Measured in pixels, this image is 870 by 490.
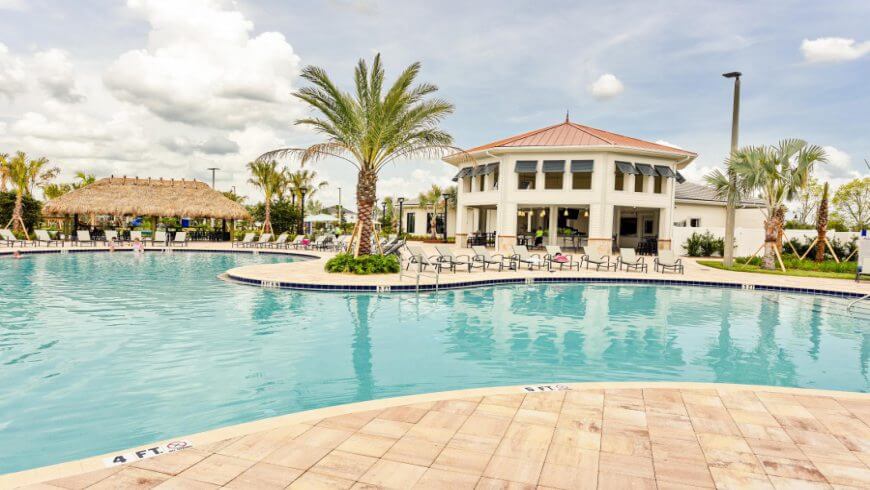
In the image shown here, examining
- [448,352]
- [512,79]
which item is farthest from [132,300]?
[512,79]

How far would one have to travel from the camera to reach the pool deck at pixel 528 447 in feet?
9.52

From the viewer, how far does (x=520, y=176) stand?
28359 millimetres

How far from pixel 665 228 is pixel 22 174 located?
40395mm

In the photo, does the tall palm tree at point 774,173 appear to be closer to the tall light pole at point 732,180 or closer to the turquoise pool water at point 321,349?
the tall light pole at point 732,180

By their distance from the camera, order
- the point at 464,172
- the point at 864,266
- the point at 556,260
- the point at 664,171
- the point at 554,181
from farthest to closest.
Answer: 1. the point at 464,172
2. the point at 554,181
3. the point at 664,171
4. the point at 556,260
5. the point at 864,266

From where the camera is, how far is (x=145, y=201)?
30625 mm

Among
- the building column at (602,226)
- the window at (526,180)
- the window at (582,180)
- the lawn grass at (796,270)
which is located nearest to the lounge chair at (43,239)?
the window at (526,180)

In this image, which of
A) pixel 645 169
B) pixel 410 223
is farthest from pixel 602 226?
pixel 410 223

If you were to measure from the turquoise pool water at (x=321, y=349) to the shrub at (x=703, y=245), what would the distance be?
1379cm

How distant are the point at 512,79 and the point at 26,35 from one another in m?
17.8

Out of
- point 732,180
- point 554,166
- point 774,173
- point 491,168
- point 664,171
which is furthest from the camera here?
point 491,168

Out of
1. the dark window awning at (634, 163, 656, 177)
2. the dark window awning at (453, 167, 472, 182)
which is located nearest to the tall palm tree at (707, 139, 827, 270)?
the dark window awning at (634, 163, 656, 177)

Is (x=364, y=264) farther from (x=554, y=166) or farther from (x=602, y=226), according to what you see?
(x=602, y=226)

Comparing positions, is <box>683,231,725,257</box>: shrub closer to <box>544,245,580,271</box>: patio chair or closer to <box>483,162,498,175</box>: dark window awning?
<box>544,245,580,271</box>: patio chair
